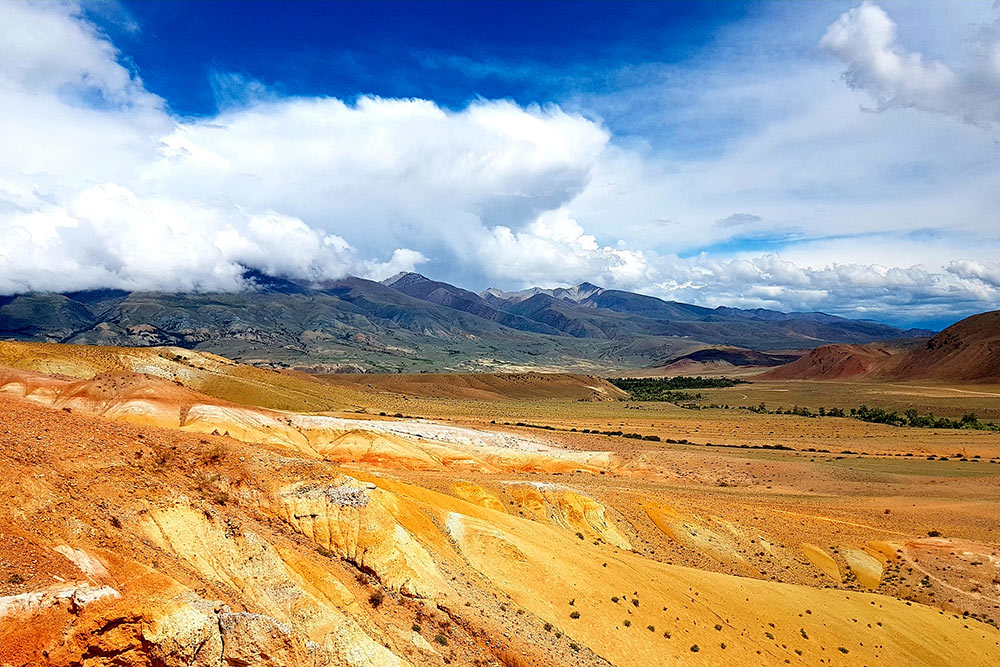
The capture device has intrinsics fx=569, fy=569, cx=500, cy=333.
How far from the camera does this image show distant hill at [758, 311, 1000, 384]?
14200 cm

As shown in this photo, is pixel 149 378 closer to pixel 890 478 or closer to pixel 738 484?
pixel 738 484

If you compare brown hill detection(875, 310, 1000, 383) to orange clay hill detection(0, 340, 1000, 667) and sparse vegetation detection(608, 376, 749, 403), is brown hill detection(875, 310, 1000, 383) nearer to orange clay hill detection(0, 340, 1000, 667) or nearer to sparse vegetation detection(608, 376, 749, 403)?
sparse vegetation detection(608, 376, 749, 403)

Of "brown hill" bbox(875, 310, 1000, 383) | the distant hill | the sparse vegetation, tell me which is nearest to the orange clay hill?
the sparse vegetation

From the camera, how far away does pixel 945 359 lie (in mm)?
155000

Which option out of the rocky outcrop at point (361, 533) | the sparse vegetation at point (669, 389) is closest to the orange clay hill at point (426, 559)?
the rocky outcrop at point (361, 533)

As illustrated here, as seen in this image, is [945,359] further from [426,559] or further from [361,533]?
[361,533]

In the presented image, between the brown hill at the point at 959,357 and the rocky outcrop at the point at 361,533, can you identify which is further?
the brown hill at the point at 959,357

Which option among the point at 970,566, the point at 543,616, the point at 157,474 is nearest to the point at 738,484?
the point at 970,566

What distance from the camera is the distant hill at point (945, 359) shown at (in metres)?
142

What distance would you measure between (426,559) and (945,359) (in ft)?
605

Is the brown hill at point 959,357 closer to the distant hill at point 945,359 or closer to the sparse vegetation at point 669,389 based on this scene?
the distant hill at point 945,359

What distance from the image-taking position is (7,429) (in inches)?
585

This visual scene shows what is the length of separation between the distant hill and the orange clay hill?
395 feet

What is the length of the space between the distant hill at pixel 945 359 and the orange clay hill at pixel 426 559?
395 feet
